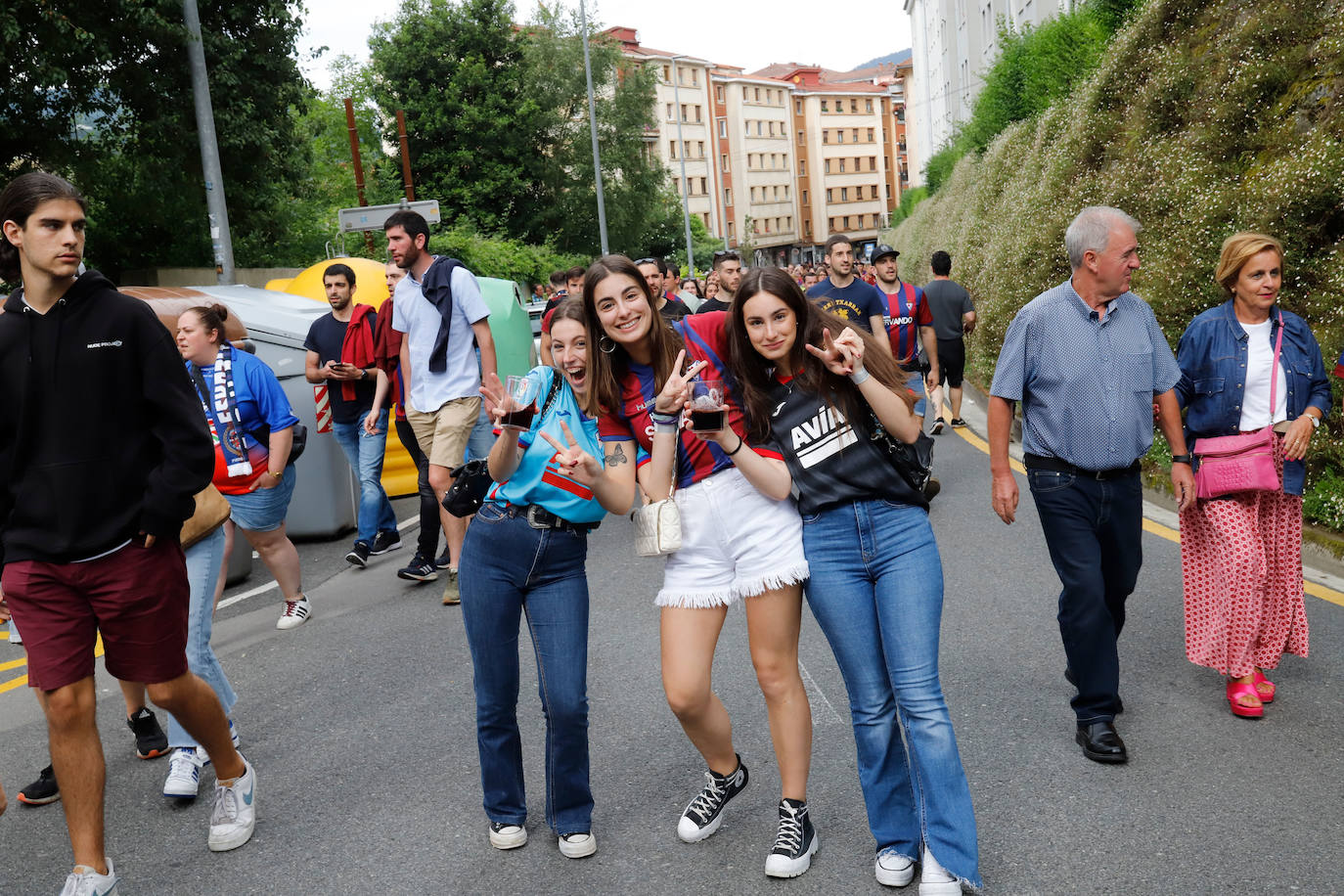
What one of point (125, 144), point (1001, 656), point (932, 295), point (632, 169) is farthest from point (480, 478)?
point (632, 169)

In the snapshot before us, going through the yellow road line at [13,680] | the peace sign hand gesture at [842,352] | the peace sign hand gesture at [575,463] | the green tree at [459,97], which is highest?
the green tree at [459,97]

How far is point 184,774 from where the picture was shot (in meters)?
4.47

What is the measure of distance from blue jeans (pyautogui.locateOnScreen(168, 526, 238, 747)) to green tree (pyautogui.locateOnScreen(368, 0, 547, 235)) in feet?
131

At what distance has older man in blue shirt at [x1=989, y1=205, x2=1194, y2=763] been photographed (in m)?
4.29

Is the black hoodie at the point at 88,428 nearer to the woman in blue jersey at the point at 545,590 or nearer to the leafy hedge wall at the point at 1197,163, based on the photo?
the woman in blue jersey at the point at 545,590

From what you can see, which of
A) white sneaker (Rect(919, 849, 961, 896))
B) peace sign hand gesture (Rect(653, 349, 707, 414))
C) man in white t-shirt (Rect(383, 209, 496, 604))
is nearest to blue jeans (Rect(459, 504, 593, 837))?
peace sign hand gesture (Rect(653, 349, 707, 414))

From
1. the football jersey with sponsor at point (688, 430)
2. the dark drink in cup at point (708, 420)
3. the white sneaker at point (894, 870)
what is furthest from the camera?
the football jersey with sponsor at point (688, 430)

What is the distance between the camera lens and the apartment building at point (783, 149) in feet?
293

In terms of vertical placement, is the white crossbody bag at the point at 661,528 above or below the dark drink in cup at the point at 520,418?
below

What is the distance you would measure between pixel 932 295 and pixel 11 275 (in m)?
9.60

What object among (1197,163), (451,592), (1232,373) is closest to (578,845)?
(1232,373)

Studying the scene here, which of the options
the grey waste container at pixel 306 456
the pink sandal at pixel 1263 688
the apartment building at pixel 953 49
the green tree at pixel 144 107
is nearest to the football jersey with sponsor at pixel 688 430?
the pink sandal at pixel 1263 688

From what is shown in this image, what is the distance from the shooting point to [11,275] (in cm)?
372

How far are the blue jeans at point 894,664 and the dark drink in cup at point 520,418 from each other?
2.85 ft
